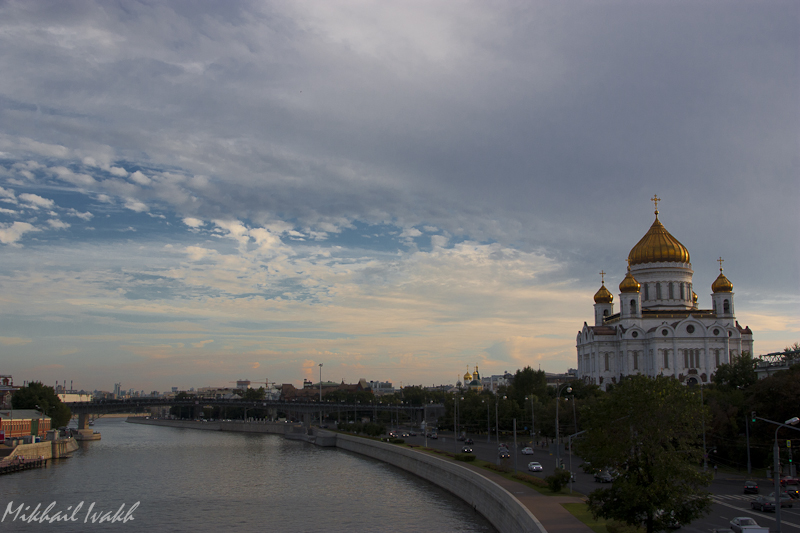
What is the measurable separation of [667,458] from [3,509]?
43.2 m

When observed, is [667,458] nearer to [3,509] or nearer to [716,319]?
[3,509]

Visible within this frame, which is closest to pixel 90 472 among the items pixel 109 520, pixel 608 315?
pixel 109 520

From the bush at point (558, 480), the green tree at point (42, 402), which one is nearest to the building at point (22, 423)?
the green tree at point (42, 402)

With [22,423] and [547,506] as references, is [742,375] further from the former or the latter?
[22,423]

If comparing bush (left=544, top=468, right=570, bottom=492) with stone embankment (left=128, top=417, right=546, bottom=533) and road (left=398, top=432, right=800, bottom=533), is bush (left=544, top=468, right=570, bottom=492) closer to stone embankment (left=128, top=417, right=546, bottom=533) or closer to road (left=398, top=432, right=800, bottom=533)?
stone embankment (left=128, top=417, right=546, bottom=533)

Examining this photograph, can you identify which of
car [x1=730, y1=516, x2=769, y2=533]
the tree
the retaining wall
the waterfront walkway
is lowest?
the retaining wall

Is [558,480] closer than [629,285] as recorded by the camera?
Yes

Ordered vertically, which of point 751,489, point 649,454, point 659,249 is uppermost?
point 659,249

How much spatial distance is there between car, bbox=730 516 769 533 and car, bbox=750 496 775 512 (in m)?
7.69

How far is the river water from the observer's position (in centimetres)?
4150

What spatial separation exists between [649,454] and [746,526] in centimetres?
538

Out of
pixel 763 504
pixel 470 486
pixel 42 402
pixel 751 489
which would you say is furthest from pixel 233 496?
pixel 42 402

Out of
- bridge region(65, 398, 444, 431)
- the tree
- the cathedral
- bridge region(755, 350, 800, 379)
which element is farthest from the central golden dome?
the tree

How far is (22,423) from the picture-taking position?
89.8 m
